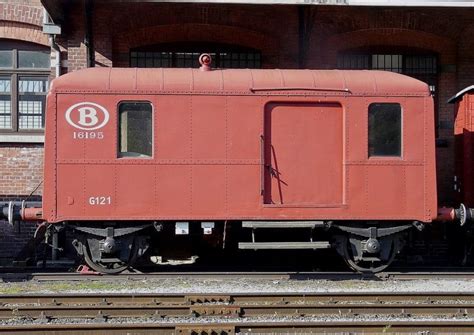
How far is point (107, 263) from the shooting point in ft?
32.8

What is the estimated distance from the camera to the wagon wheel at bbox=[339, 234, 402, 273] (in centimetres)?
1005

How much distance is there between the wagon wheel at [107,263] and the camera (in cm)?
988

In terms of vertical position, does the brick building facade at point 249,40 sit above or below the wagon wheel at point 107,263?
above

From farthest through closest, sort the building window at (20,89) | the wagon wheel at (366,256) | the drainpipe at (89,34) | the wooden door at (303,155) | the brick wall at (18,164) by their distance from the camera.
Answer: the building window at (20,89)
the brick wall at (18,164)
the drainpipe at (89,34)
the wagon wheel at (366,256)
the wooden door at (303,155)

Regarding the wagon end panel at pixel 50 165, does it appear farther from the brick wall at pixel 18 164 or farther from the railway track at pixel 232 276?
the brick wall at pixel 18 164

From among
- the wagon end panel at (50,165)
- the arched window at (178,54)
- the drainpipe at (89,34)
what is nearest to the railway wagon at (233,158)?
the wagon end panel at (50,165)

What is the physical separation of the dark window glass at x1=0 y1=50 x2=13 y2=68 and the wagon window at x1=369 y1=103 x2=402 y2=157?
8.06 m

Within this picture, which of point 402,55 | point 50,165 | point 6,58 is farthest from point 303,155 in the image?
point 6,58

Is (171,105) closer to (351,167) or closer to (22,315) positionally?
(351,167)

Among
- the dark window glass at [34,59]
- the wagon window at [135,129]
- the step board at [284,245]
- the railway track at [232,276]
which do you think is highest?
the dark window glass at [34,59]

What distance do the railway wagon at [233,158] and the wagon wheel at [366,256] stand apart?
0.09 ft

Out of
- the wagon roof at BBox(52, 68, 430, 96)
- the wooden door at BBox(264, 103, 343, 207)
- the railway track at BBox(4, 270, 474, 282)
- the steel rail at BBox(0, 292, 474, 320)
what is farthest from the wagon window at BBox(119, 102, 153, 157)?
the steel rail at BBox(0, 292, 474, 320)

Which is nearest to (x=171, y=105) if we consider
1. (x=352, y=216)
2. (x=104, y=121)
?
(x=104, y=121)

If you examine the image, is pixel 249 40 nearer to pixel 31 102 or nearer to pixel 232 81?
pixel 232 81
